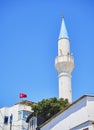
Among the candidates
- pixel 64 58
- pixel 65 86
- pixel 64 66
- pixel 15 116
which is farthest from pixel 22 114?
pixel 64 58

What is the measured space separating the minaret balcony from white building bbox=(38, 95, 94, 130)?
93.3 ft

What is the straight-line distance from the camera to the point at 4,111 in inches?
2234

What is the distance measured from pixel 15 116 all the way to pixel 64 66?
40.1 ft

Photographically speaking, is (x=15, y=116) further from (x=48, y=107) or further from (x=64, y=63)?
(x=48, y=107)

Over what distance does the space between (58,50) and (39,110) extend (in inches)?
745

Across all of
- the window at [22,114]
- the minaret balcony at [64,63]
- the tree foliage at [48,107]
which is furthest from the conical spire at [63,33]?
the tree foliage at [48,107]

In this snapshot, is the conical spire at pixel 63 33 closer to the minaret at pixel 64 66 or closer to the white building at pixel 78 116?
the minaret at pixel 64 66

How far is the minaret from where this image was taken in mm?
53344

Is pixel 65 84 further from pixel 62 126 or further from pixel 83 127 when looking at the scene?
pixel 83 127

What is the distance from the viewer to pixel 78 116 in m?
23.0

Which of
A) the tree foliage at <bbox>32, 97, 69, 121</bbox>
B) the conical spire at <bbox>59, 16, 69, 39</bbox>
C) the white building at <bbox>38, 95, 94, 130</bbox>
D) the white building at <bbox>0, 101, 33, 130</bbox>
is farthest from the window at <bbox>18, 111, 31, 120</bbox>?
the white building at <bbox>38, 95, 94, 130</bbox>

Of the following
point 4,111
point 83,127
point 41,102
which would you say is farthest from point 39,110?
point 83,127

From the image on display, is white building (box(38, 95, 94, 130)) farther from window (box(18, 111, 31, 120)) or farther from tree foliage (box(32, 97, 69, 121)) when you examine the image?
window (box(18, 111, 31, 120))

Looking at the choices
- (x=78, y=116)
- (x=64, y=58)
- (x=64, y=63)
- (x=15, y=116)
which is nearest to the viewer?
(x=78, y=116)
